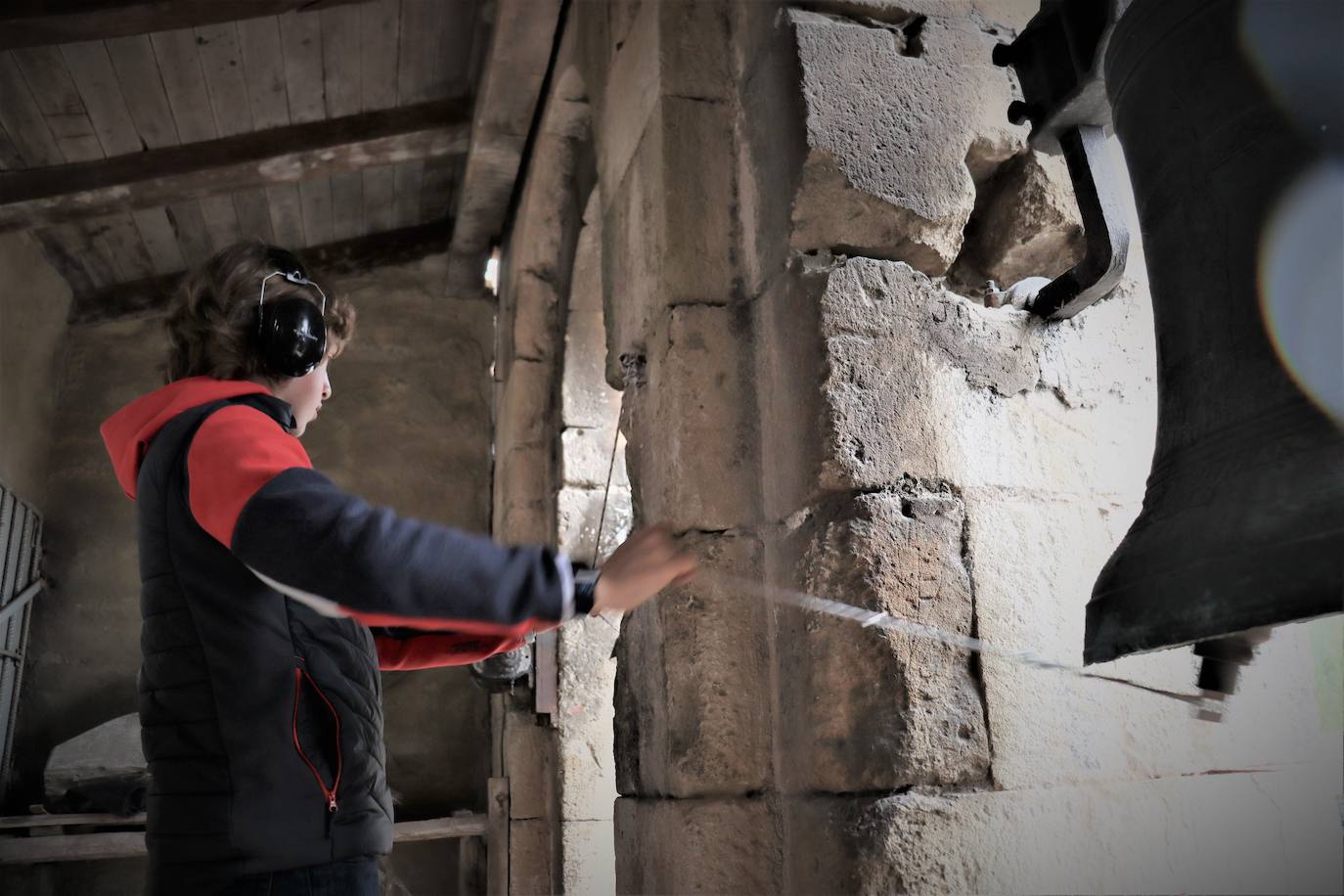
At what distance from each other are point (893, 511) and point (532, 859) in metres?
3.27

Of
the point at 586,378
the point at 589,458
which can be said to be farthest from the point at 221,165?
the point at 589,458

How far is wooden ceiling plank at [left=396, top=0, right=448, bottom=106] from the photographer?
13.0ft

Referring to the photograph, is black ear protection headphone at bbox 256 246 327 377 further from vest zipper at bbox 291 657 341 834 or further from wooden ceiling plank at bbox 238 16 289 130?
wooden ceiling plank at bbox 238 16 289 130

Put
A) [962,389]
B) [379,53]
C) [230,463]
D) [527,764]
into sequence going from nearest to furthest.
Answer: [230,463] → [962,389] → [379,53] → [527,764]

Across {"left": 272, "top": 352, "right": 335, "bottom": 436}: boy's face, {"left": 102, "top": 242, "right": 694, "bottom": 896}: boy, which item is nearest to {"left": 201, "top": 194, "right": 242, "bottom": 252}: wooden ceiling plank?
{"left": 272, "top": 352, "right": 335, "bottom": 436}: boy's face

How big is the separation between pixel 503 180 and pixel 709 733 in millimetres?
3919

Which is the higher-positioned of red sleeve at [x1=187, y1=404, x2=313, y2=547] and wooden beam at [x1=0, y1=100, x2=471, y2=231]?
wooden beam at [x1=0, y1=100, x2=471, y2=231]

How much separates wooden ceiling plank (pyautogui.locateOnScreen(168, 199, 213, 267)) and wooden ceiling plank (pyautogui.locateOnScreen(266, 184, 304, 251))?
34 cm

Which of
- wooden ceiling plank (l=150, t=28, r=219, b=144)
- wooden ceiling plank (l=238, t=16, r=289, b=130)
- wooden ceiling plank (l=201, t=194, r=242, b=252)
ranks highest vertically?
wooden ceiling plank (l=201, t=194, r=242, b=252)

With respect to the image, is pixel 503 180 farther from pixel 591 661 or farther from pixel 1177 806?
pixel 1177 806

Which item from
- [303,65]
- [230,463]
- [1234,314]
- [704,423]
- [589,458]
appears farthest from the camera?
[589,458]

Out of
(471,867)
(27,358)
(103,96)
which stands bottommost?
(471,867)

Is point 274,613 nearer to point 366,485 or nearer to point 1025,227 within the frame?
point 1025,227

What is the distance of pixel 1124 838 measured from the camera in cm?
168
